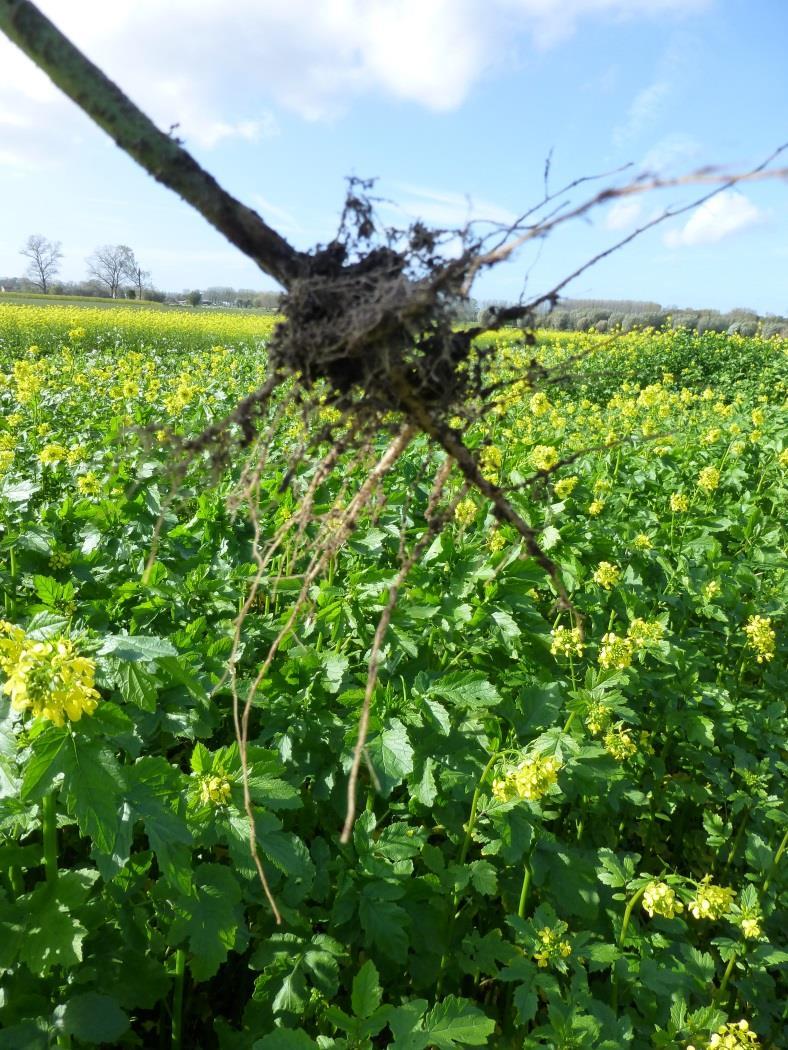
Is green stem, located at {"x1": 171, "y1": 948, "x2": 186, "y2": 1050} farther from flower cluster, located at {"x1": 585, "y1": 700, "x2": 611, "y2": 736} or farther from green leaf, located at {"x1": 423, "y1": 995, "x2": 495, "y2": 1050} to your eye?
flower cluster, located at {"x1": 585, "y1": 700, "x2": 611, "y2": 736}

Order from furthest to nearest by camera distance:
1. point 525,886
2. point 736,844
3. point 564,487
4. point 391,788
A: point 564,487 → point 736,844 → point 525,886 → point 391,788

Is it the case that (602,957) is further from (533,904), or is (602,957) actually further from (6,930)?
(6,930)

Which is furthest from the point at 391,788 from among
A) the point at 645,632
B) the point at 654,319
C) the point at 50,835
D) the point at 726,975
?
the point at 654,319

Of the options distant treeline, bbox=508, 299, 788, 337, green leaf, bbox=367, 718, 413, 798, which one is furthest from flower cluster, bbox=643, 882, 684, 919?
distant treeline, bbox=508, 299, 788, 337

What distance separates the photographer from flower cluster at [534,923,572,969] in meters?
1.92

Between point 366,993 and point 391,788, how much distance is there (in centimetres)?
51

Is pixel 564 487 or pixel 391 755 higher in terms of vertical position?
pixel 564 487

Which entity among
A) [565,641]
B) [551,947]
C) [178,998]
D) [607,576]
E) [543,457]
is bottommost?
[178,998]

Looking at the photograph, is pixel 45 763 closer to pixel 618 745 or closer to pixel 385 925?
pixel 385 925

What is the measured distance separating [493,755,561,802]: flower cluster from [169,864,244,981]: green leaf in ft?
2.66

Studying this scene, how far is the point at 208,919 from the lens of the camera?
168cm

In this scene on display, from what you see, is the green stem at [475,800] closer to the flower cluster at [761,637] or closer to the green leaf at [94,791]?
the green leaf at [94,791]

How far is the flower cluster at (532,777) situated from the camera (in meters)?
1.93

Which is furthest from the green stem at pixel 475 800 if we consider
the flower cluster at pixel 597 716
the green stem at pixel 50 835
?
the green stem at pixel 50 835
